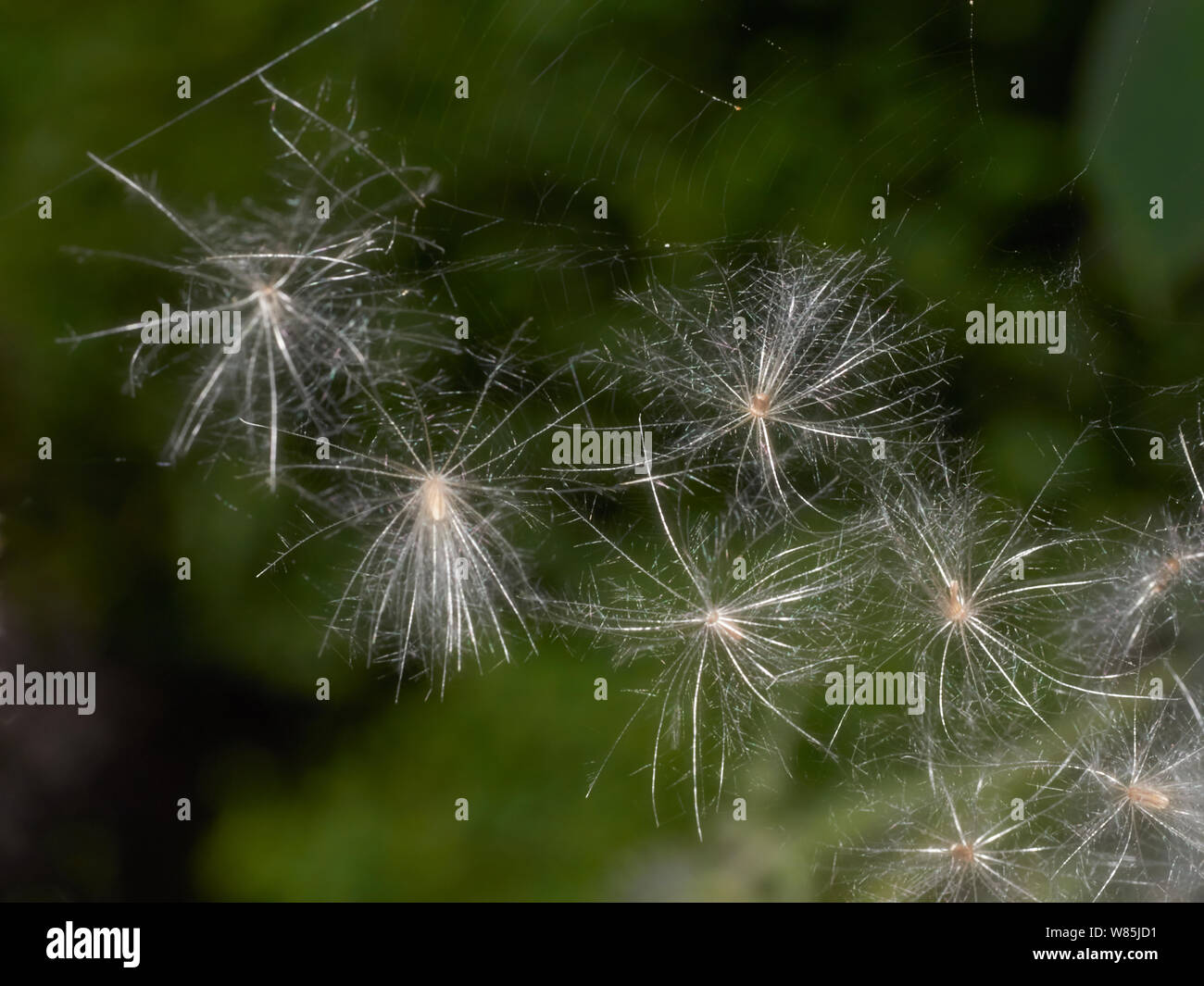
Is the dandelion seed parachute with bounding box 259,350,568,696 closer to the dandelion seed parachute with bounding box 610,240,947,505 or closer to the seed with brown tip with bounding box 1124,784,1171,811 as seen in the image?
the dandelion seed parachute with bounding box 610,240,947,505

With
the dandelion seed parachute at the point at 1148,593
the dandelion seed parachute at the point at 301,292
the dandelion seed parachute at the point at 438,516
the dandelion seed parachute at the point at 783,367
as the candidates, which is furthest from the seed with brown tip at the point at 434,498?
the dandelion seed parachute at the point at 1148,593

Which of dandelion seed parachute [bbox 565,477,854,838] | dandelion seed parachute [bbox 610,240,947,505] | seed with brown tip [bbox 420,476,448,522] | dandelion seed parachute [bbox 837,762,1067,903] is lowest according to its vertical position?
dandelion seed parachute [bbox 837,762,1067,903]

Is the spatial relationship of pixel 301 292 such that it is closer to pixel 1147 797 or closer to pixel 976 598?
pixel 976 598

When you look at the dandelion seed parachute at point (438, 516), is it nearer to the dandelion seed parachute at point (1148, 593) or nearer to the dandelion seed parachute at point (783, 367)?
the dandelion seed parachute at point (783, 367)

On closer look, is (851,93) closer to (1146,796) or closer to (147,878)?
(1146,796)

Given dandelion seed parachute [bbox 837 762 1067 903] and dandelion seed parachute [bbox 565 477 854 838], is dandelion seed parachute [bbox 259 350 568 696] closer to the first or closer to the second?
dandelion seed parachute [bbox 565 477 854 838]

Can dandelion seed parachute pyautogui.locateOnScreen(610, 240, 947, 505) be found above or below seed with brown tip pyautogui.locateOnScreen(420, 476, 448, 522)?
above

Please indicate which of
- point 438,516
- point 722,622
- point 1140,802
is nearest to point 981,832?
point 1140,802

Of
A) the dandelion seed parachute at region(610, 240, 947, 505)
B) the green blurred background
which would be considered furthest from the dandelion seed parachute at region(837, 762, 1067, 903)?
the dandelion seed parachute at region(610, 240, 947, 505)

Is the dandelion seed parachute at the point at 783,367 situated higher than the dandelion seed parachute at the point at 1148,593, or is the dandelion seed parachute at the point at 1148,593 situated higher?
the dandelion seed parachute at the point at 783,367
